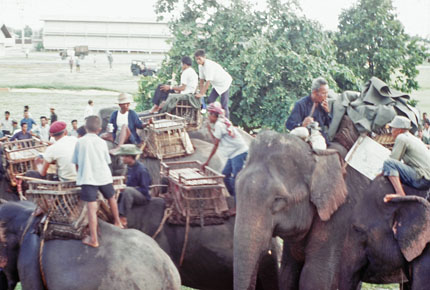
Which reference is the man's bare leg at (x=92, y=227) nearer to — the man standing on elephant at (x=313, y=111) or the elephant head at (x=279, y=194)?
the elephant head at (x=279, y=194)

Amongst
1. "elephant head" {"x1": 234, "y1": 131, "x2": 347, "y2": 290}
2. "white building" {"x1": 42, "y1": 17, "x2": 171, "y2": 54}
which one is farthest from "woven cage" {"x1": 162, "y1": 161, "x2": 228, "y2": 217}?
"white building" {"x1": 42, "y1": 17, "x2": 171, "y2": 54}

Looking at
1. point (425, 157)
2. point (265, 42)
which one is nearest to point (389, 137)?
point (425, 157)

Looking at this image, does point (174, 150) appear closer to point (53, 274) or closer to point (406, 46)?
point (53, 274)

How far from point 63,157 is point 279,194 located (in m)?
2.39

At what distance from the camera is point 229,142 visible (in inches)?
331

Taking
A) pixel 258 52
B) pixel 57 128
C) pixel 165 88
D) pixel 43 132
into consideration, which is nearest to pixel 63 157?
pixel 57 128

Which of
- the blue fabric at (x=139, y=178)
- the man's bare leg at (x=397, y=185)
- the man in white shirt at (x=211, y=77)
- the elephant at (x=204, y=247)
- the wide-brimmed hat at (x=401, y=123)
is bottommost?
the elephant at (x=204, y=247)

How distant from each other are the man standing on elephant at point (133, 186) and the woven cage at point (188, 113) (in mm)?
2544

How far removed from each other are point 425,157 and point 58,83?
37.8 metres

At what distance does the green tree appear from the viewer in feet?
54.7

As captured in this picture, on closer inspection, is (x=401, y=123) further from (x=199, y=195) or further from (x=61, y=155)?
(x=61, y=155)

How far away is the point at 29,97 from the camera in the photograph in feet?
119

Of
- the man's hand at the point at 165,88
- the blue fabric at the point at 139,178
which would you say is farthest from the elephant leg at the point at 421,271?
the man's hand at the point at 165,88

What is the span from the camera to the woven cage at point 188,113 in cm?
1060
